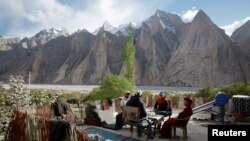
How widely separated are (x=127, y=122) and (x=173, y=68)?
77.4 metres

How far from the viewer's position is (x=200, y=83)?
82188 millimetres

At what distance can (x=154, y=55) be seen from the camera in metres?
94.9

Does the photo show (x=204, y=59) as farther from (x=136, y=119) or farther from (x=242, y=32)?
(x=136, y=119)

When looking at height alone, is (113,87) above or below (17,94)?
below

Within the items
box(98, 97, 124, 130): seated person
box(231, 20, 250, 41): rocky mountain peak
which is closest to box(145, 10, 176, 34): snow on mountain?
box(231, 20, 250, 41): rocky mountain peak

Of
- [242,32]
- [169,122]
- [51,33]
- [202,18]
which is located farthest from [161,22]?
[169,122]

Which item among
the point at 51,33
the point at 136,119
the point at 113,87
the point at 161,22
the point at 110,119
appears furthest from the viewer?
the point at 51,33

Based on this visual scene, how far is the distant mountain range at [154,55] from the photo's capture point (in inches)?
3253

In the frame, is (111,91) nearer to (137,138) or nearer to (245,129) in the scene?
(137,138)

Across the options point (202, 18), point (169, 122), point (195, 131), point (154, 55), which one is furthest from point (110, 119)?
point (154, 55)

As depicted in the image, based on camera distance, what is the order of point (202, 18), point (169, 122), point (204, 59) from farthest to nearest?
1. point (202, 18)
2. point (204, 59)
3. point (169, 122)

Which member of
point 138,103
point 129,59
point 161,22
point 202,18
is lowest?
point 138,103

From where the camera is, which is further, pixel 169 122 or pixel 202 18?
pixel 202 18

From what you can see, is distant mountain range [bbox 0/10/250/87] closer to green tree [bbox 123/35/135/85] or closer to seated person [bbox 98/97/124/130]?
green tree [bbox 123/35/135/85]
